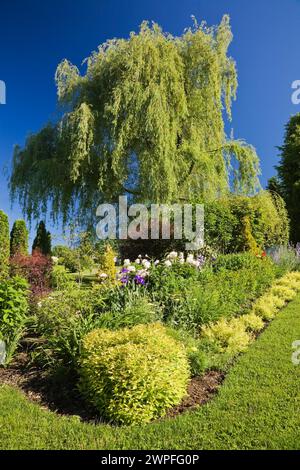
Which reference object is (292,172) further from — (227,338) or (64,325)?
(64,325)

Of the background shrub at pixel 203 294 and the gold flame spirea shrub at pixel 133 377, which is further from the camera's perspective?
the background shrub at pixel 203 294

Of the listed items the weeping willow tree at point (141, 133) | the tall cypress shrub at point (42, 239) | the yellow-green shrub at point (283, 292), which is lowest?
the yellow-green shrub at point (283, 292)

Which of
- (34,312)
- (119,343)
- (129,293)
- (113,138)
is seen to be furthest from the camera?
(113,138)

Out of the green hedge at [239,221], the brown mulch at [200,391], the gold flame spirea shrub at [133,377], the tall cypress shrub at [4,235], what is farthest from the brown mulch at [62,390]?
the green hedge at [239,221]

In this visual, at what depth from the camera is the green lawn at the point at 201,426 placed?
3.20m

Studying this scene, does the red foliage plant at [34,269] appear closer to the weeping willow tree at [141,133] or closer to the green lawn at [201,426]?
the weeping willow tree at [141,133]

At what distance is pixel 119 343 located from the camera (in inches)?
164

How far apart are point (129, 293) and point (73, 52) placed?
43.9 ft

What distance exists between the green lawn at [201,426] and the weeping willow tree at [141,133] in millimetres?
10926

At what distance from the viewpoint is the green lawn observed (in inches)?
126

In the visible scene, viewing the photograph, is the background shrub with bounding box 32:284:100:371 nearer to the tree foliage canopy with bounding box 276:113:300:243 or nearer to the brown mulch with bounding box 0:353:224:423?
the brown mulch with bounding box 0:353:224:423

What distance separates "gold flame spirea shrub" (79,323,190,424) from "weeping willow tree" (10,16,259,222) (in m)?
10.8

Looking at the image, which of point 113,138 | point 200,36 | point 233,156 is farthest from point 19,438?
point 200,36
